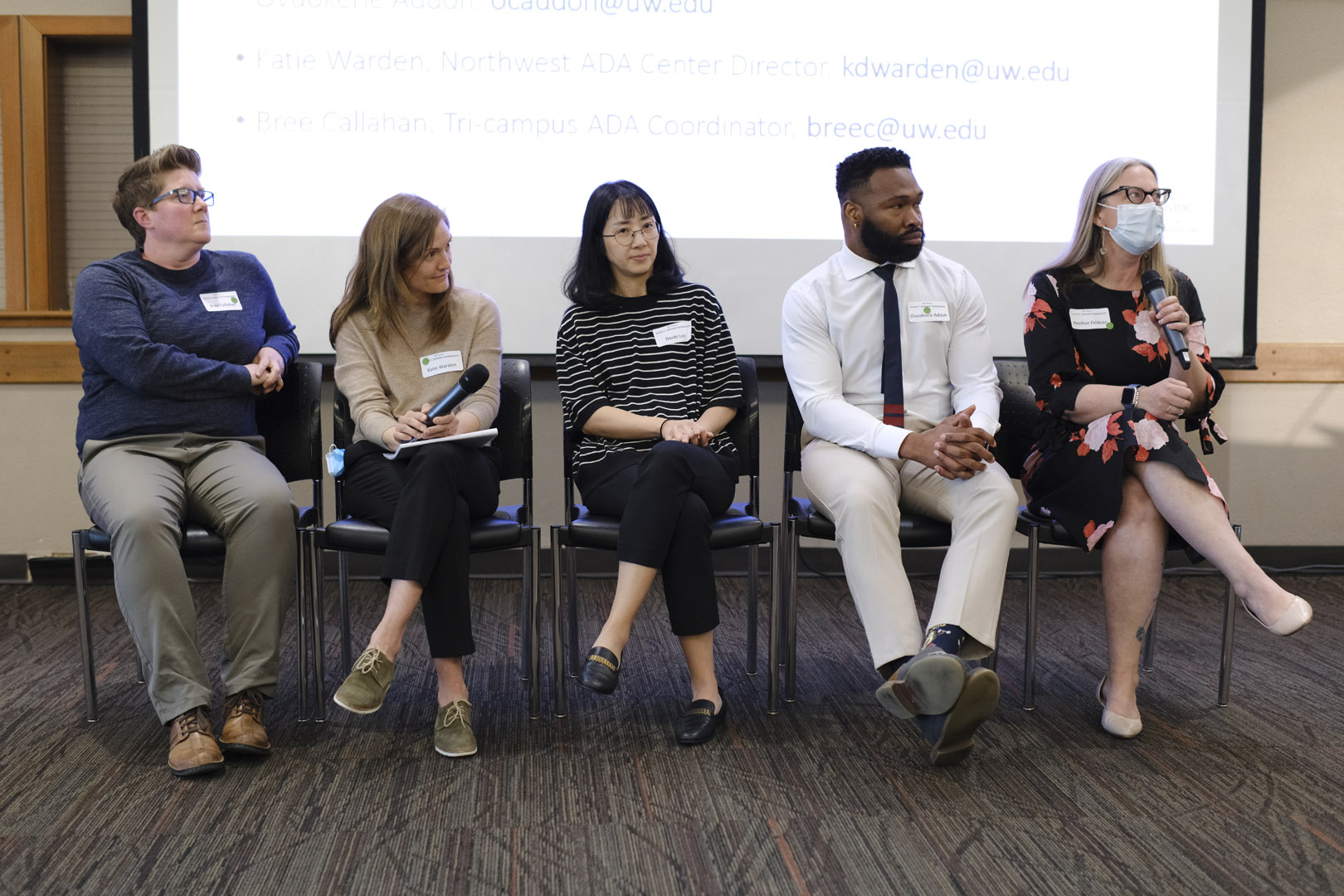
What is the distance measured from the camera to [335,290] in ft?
11.3

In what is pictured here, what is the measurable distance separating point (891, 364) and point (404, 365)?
1.14 m

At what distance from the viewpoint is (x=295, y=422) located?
2.53m

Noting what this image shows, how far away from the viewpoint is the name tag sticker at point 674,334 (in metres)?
2.44

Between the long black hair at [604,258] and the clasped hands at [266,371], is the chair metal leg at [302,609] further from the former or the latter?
the long black hair at [604,258]

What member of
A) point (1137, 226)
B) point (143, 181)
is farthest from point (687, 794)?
point (143, 181)

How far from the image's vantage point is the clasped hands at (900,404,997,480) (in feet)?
7.13

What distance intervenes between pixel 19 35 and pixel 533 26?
1787 millimetres

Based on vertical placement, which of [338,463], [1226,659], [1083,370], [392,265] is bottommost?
[1226,659]

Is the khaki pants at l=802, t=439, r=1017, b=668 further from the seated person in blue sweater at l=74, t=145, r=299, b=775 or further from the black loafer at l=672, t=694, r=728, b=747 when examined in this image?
the seated person in blue sweater at l=74, t=145, r=299, b=775

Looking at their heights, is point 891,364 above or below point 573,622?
above

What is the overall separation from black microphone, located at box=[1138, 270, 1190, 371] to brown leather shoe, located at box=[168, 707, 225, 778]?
2144mm

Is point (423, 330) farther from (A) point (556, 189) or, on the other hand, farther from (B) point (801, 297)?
(A) point (556, 189)

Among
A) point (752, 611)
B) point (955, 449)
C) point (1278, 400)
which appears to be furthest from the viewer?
point (1278, 400)

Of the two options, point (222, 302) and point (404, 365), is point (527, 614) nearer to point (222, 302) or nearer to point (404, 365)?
point (404, 365)
